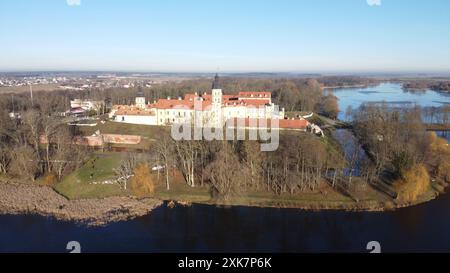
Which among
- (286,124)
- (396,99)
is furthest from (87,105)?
(396,99)

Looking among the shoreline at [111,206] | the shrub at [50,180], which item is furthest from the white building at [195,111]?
the shoreline at [111,206]

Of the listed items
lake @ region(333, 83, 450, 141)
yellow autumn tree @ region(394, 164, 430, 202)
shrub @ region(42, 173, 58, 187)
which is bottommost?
shrub @ region(42, 173, 58, 187)

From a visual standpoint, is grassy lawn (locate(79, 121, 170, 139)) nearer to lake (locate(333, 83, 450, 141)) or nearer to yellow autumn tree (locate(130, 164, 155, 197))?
yellow autumn tree (locate(130, 164, 155, 197))

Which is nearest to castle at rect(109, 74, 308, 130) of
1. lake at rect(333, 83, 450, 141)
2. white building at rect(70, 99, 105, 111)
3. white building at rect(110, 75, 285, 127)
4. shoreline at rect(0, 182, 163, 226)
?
white building at rect(110, 75, 285, 127)

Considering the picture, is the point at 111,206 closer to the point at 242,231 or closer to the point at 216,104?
the point at 242,231

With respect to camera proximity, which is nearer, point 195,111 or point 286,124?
point 286,124
